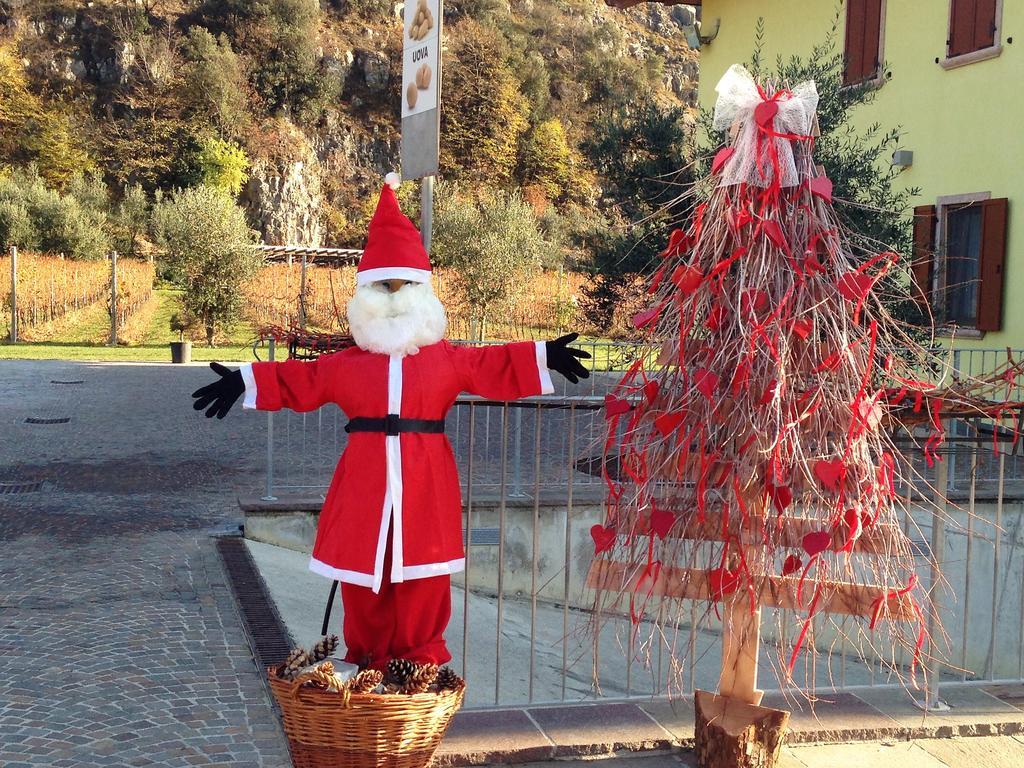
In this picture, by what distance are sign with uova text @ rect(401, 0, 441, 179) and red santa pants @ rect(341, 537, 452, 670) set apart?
1.63 meters

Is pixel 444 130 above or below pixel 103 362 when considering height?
above

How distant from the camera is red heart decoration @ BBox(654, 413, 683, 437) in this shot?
2.96 metres

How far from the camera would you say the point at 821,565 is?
2973 millimetres

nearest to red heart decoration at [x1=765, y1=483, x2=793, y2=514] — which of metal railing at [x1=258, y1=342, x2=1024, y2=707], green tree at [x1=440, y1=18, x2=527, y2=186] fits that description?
metal railing at [x1=258, y1=342, x2=1024, y2=707]

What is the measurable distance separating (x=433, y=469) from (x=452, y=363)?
1.24 feet

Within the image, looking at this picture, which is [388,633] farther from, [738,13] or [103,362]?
[103,362]

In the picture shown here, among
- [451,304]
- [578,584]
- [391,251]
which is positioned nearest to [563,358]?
[391,251]

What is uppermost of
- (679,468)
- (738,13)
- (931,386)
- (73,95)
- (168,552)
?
(73,95)

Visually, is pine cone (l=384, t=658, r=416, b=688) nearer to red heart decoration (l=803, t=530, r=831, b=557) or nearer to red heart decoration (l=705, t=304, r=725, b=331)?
red heart decoration (l=803, t=530, r=831, b=557)

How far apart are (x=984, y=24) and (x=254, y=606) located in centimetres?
953

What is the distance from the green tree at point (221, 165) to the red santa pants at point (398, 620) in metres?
36.8

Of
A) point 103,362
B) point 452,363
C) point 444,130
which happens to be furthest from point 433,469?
point 444,130

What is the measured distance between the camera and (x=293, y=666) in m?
3.15

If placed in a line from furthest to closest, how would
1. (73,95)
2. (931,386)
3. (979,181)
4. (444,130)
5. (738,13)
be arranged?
(444,130)
(73,95)
(738,13)
(979,181)
(931,386)
